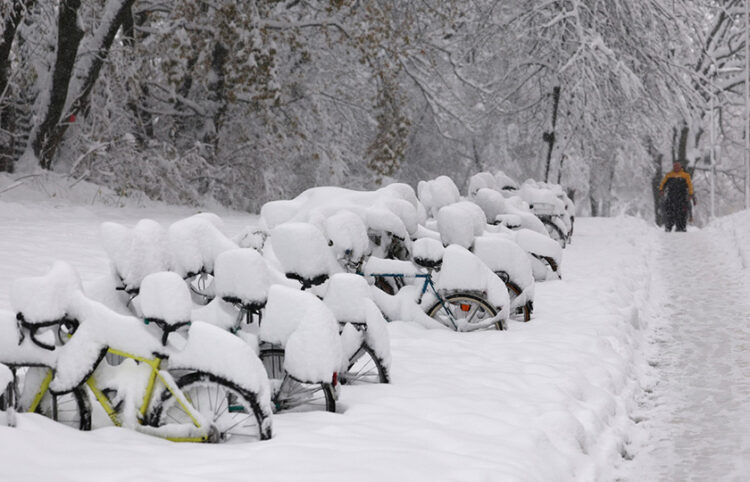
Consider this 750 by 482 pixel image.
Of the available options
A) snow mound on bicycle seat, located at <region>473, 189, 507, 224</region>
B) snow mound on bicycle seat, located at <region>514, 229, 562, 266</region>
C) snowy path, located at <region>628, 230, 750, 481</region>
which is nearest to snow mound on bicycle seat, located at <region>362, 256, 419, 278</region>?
snowy path, located at <region>628, 230, 750, 481</region>

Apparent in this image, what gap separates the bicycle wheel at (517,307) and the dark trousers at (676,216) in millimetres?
15479

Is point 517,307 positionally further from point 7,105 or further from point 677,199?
point 677,199

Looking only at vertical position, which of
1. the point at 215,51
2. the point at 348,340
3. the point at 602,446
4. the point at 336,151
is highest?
the point at 215,51

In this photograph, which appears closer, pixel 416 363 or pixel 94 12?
pixel 416 363

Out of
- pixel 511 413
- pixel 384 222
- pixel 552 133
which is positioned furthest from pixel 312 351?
pixel 552 133

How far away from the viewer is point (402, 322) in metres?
7.92

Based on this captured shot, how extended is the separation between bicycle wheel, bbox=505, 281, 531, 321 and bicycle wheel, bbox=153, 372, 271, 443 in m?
4.42

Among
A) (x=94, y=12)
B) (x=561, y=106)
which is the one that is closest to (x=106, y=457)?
(x=94, y=12)

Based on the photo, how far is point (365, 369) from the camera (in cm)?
620

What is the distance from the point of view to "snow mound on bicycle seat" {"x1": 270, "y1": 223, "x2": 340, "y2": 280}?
5.97 metres

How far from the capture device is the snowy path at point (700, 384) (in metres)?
5.10

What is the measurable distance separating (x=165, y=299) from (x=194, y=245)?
1.00 m

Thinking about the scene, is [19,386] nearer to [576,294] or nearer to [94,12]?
[576,294]

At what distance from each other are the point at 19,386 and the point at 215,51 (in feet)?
47.4
